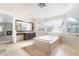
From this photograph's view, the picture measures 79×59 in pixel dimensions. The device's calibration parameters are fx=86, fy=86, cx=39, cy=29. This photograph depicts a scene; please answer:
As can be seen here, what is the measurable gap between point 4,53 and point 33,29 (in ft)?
2.37

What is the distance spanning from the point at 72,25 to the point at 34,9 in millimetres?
802

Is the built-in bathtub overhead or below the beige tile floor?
overhead

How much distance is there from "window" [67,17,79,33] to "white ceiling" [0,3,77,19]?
0.20 meters

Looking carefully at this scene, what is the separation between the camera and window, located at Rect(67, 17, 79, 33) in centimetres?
163

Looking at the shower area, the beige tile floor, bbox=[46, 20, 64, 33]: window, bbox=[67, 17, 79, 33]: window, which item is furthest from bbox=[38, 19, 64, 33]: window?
the shower area

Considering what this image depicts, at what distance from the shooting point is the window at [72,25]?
1.63 meters

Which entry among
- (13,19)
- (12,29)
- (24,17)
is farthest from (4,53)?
(24,17)

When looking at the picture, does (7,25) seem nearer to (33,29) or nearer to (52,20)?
(33,29)

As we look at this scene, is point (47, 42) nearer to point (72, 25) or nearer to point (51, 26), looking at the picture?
point (51, 26)

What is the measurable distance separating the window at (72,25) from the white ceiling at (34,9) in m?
→ 0.20

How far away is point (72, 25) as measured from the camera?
5.49 feet

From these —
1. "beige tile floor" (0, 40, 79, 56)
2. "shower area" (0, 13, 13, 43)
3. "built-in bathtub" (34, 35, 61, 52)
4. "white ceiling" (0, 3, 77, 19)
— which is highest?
"white ceiling" (0, 3, 77, 19)

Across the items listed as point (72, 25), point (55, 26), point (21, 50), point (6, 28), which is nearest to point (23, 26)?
point (6, 28)

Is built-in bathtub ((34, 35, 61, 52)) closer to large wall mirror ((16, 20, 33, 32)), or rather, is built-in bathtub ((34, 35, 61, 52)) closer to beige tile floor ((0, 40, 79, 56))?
beige tile floor ((0, 40, 79, 56))
